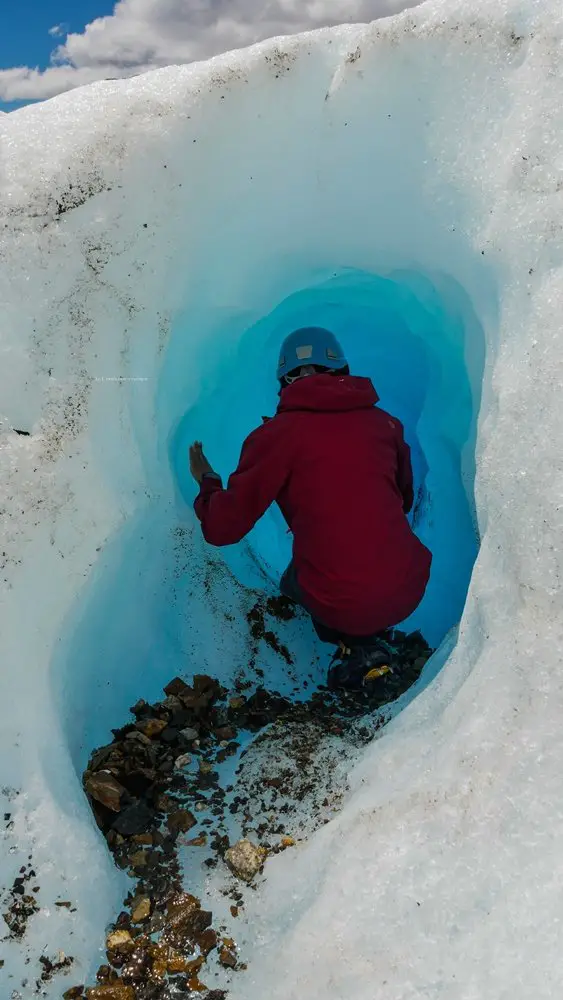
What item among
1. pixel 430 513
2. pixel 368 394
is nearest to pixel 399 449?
pixel 368 394

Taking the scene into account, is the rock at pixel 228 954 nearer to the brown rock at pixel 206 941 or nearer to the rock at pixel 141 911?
the brown rock at pixel 206 941

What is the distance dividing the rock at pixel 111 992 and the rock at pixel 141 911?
15 cm

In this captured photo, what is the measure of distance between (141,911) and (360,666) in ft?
4.12

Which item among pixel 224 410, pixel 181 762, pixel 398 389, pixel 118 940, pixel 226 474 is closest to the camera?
pixel 118 940

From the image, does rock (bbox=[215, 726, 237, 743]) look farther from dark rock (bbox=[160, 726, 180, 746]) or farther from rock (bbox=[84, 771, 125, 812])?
rock (bbox=[84, 771, 125, 812])

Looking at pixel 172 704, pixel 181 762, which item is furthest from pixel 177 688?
pixel 181 762

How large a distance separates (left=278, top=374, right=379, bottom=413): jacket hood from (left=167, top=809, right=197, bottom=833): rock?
1370 millimetres

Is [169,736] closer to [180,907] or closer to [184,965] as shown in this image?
[180,907]

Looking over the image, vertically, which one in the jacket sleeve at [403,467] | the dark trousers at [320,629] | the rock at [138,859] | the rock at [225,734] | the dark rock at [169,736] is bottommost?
the rock at [138,859]

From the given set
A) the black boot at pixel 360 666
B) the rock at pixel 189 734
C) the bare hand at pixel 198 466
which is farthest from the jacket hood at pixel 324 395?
the rock at pixel 189 734

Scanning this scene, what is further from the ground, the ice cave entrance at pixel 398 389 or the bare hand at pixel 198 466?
the ice cave entrance at pixel 398 389

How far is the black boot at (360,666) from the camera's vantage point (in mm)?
2584

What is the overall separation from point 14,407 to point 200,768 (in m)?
1.28

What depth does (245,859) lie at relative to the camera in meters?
1.68
